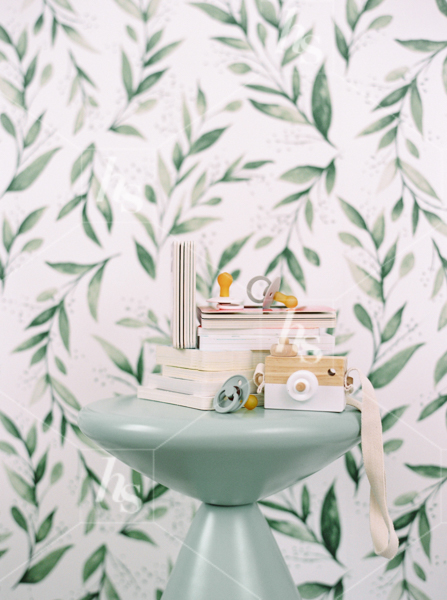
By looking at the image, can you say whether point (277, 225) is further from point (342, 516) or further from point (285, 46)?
point (342, 516)

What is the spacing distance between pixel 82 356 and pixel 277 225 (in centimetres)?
54

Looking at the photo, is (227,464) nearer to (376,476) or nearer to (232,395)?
(232,395)

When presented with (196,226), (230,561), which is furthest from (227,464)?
(196,226)

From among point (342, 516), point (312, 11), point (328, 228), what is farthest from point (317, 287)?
point (312, 11)

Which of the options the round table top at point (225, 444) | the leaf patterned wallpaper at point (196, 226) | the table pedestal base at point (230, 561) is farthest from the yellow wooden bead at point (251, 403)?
the leaf patterned wallpaper at point (196, 226)

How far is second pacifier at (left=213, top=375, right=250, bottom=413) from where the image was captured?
2.78 feet

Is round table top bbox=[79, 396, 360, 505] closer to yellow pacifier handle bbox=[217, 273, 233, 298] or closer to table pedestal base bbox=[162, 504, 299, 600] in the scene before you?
table pedestal base bbox=[162, 504, 299, 600]

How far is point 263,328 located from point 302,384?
13 cm

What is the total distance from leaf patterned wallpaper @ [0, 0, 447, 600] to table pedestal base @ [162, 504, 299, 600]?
0.38m

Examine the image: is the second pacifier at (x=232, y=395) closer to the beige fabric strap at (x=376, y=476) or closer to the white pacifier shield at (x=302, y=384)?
the white pacifier shield at (x=302, y=384)

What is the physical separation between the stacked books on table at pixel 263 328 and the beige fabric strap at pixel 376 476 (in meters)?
0.13

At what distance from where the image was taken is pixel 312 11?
49.3 inches

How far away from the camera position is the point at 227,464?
2.56ft

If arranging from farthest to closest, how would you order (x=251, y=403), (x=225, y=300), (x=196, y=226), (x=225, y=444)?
(x=196, y=226)
(x=225, y=300)
(x=251, y=403)
(x=225, y=444)
